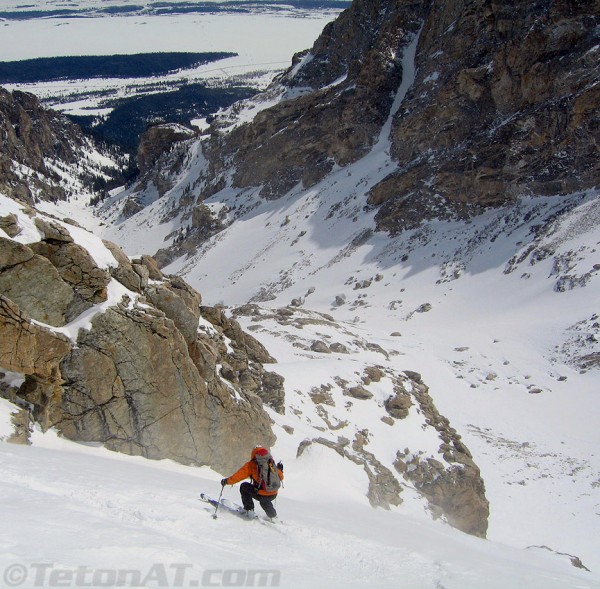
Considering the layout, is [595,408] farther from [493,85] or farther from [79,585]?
[493,85]

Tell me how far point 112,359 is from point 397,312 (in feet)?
108

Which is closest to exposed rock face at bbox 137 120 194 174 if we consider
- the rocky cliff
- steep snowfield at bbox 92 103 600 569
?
the rocky cliff

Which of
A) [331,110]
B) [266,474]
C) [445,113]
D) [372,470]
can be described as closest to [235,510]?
[266,474]

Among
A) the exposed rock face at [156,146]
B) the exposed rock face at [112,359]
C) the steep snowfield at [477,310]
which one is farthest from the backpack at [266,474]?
the exposed rock face at [156,146]

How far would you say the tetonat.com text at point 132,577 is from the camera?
16.9ft

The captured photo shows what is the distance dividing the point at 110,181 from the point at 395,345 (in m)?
140

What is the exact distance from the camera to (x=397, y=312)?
143 feet

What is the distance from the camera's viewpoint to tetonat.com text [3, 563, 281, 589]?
16.9 ft

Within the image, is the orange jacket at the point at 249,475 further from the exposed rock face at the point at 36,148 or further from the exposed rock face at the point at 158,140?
the exposed rock face at the point at 36,148

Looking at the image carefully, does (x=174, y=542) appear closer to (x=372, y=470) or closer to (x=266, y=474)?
(x=266, y=474)

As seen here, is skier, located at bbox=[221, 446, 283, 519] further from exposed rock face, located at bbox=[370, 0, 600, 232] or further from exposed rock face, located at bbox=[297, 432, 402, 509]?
exposed rock face, located at bbox=[370, 0, 600, 232]

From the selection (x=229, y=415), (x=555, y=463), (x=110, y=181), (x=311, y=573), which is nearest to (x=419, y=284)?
(x=555, y=463)

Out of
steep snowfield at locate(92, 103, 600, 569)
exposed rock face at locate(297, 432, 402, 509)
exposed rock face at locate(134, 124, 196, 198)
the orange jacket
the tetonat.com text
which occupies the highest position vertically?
exposed rock face at locate(134, 124, 196, 198)

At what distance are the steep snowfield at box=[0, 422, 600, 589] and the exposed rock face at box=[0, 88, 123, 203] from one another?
10999cm
